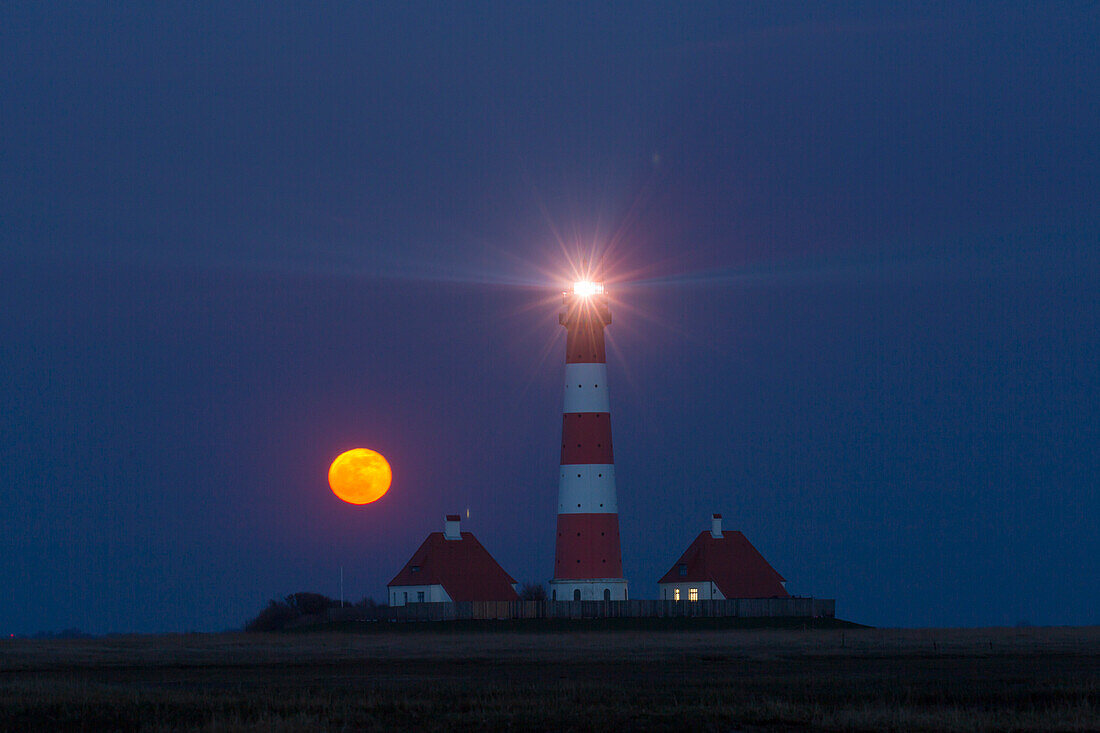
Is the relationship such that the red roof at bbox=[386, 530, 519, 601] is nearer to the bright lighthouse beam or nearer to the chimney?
the chimney

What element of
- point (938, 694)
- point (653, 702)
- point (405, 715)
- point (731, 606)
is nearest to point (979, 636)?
point (731, 606)

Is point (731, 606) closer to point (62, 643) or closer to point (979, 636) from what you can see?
point (979, 636)

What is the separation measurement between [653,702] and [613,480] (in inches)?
1846

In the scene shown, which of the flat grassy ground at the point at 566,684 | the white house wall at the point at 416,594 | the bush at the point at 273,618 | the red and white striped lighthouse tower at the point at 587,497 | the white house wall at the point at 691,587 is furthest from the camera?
the bush at the point at 273,618

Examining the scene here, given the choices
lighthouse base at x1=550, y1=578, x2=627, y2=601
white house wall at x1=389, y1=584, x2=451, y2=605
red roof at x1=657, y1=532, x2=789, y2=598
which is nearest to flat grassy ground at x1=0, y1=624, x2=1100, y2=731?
lighthouse base at x1=550, y1=578, x2=627, y2=601

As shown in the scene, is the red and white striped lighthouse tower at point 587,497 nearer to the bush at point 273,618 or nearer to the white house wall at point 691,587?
the white house wall at point 691,587

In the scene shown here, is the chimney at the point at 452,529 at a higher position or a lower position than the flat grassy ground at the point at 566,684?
higher

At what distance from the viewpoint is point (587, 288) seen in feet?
265

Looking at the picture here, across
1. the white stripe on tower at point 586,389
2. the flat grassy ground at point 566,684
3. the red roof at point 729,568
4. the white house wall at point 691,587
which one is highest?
the white stripe on tower at point 586,389

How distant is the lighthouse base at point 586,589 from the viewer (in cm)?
7612

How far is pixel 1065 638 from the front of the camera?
5866cm

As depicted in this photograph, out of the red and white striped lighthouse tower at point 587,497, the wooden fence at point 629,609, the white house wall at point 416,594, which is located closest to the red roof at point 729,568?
the wooden fence at point 629,609

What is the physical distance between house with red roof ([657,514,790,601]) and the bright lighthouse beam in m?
16.2

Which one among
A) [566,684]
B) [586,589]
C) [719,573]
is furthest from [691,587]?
[566,684]
